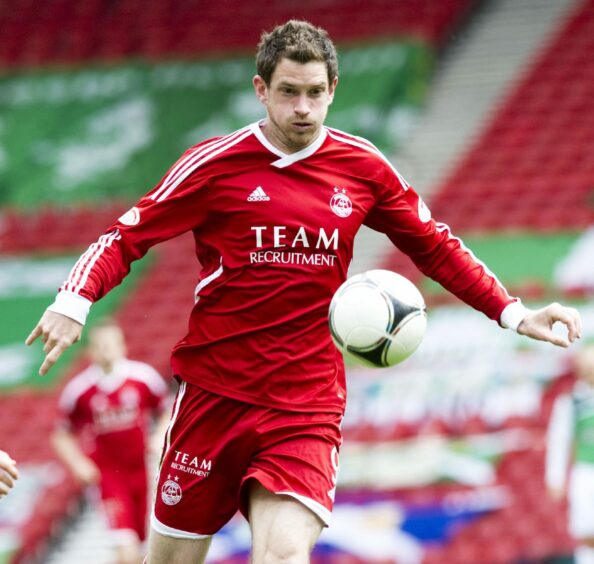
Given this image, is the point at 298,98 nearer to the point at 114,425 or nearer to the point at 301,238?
the point at 301,238

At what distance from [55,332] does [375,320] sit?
45.8 inches

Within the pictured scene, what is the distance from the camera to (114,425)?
9625 mm

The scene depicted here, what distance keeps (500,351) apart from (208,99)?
273 inches

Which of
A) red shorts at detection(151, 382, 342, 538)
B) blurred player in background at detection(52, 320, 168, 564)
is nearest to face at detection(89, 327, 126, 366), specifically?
blurred player in background at detection(52, 320, 168, 564)

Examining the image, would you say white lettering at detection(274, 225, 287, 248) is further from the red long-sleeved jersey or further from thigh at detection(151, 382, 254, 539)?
thigh at detection(151, 382, 254, 539)

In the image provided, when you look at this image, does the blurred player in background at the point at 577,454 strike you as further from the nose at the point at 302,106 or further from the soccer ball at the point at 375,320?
the nose at the point at 302,106

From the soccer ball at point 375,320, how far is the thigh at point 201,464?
486 mm

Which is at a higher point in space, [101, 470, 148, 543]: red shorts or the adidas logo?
the adidas logo

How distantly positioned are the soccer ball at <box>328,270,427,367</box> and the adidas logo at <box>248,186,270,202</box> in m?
0.44

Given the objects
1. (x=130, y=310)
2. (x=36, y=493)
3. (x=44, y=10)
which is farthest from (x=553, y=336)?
(x=44, y=10)

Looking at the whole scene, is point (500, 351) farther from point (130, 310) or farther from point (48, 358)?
point (48, 358)

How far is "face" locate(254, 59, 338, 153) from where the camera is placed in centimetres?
488

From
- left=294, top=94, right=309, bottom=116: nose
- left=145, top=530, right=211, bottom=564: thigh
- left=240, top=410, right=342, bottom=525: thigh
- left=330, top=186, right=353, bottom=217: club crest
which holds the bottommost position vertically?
left=145, top=530, right=211, bottom=564: thigh

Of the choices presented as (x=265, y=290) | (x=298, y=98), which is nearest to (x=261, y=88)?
(x=298, y=98)
